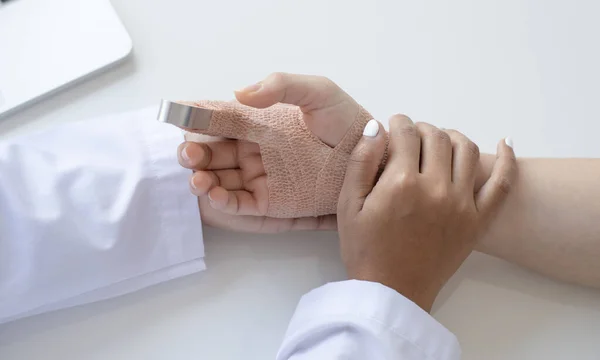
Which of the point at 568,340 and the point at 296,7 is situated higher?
the point at 296,7

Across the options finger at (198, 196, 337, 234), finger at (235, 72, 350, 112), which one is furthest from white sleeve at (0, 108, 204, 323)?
finger at (235, 72, 350, 112)

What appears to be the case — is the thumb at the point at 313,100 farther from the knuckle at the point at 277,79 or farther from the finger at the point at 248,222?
the finger at the point at 248,222

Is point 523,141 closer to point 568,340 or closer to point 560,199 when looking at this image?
point 560,199

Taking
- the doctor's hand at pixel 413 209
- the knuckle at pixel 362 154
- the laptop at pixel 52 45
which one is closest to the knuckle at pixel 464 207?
the doctor's hand at pixel 413 209

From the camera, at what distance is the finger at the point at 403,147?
63 cm

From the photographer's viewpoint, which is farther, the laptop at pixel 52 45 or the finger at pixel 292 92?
the laptop at pixel 52 45

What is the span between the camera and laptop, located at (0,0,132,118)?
0.72 meters

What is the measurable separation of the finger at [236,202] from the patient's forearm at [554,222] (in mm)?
266

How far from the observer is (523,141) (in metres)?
0.77

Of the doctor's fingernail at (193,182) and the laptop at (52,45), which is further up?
the laptop at (52,45)

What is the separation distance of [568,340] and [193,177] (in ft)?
1.46

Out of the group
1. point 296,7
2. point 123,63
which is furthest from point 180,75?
point 296,7

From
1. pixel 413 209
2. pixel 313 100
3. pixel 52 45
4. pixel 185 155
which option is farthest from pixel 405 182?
pixel 52 45

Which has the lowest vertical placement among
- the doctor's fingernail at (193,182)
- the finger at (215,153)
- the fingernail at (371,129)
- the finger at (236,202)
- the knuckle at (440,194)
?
the finger at (236,202)
